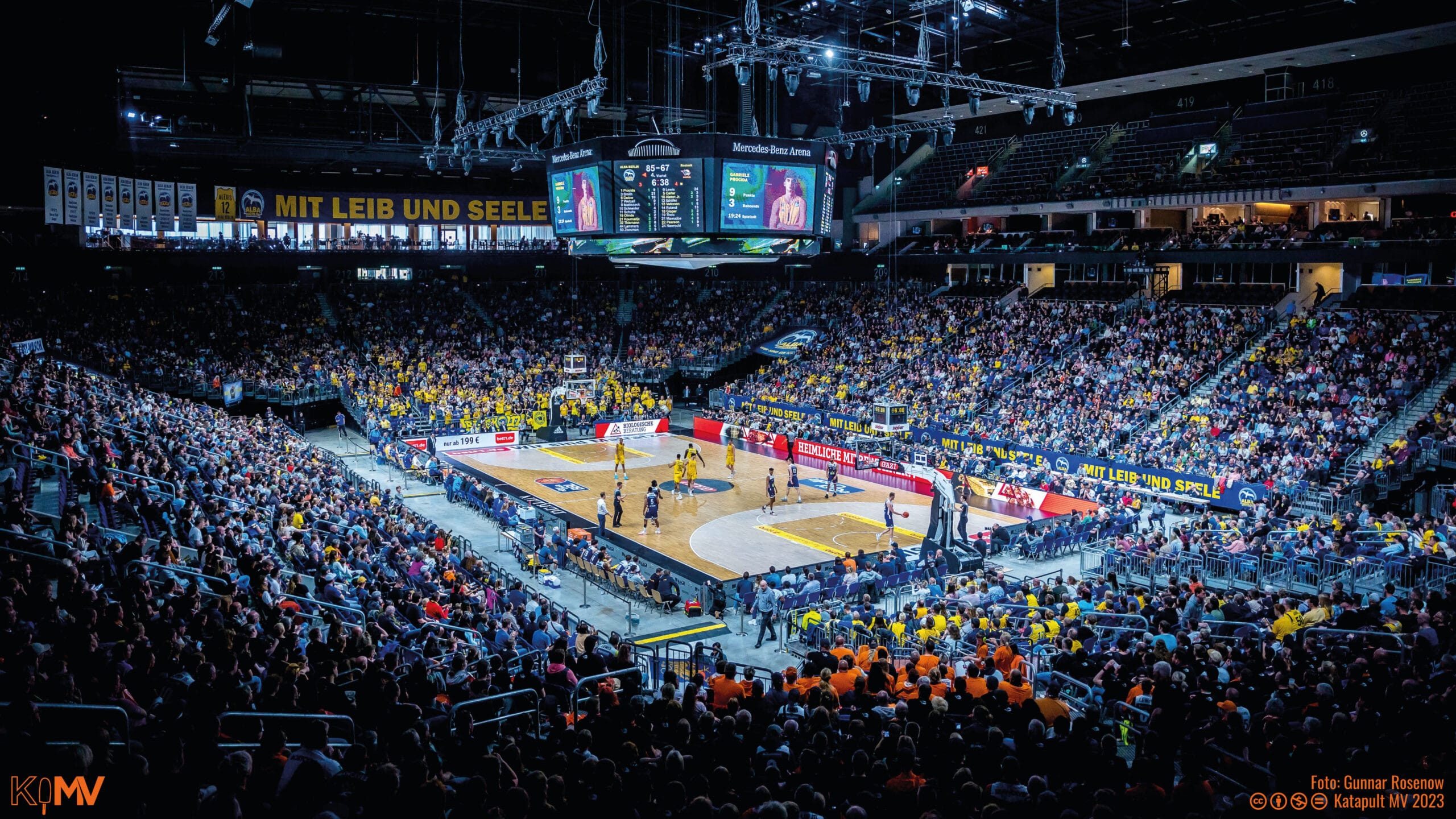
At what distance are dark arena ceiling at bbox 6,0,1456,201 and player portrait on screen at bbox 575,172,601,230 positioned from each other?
6.25 metres

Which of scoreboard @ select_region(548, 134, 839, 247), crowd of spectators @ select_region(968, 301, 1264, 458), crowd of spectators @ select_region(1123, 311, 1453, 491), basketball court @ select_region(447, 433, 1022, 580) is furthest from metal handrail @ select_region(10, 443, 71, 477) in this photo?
crowd of spectators @ select_region(968, 301, 1264, 458)

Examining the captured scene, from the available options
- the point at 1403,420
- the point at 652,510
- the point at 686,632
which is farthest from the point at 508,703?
the point at 1403,420

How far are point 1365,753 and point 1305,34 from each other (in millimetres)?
36706

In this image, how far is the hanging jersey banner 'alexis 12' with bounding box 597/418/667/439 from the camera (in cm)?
4575

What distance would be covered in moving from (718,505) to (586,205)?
10.2m

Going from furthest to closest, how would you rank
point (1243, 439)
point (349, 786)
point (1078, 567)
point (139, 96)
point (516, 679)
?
point (139, 96)
point (1243, 439)
point (1078, 567)
point (516, 679)
point (349, 786)

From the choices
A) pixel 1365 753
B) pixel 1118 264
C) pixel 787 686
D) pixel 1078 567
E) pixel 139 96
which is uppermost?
pixel 139 96

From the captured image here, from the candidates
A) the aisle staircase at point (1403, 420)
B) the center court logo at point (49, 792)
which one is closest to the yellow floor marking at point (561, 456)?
the aisle staircase at point (1403, 420)

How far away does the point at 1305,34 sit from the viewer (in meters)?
37.1

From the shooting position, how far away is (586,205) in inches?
1078

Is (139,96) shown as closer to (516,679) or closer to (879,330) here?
(879,330)

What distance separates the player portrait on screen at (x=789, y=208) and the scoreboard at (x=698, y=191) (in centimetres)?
2

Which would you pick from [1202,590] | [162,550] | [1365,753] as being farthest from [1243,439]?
[162,550]

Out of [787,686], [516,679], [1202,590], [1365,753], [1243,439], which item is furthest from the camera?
[1243,439]
